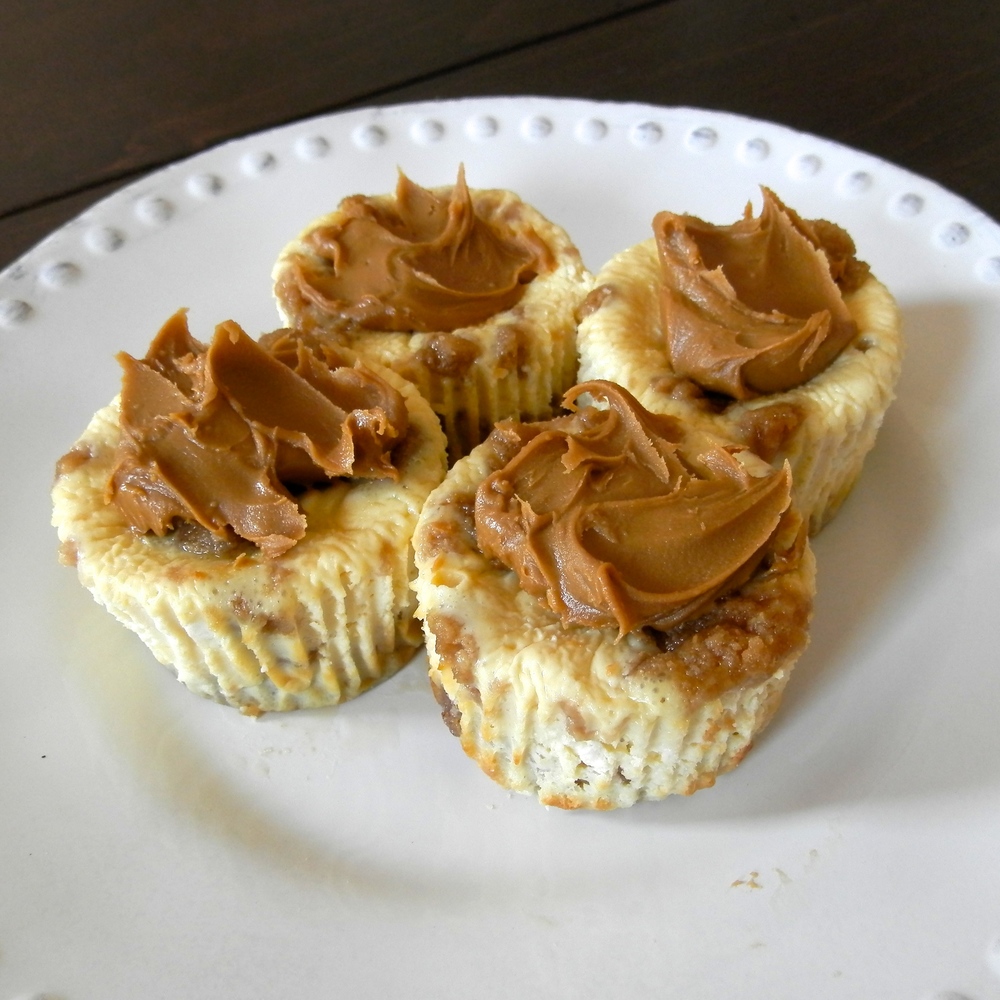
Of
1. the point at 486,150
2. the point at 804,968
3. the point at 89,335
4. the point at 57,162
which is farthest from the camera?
the point at 57,162

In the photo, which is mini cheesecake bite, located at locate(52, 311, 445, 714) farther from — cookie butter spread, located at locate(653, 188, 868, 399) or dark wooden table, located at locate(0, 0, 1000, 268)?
dark wooden table, located at locate(0, 0, 1000, 268)

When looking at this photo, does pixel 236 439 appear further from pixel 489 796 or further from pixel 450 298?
pixel 489 796

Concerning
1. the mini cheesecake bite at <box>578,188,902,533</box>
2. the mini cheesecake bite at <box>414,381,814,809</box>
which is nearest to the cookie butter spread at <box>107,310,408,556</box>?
the mini cheesecake bite at <box>414,381,814,809</box>

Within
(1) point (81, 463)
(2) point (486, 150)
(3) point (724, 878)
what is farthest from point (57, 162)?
(3) point (724, 878)

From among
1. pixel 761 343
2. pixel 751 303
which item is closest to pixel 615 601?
pixel 761 343

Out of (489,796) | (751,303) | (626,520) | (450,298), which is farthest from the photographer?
(450,298)

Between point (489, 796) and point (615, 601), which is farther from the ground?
point (615, 601)

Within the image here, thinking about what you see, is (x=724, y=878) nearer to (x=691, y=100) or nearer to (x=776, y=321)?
(x=776, y=321)
